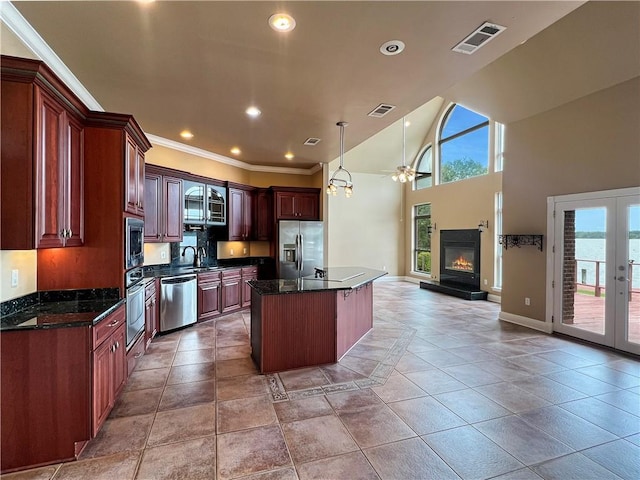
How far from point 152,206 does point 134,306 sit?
1.96 metres

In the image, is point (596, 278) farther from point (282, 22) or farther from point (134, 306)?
point (134, 306)

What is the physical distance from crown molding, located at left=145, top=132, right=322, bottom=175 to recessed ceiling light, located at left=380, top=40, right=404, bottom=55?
3.95m

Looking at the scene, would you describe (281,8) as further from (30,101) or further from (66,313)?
(66,313)

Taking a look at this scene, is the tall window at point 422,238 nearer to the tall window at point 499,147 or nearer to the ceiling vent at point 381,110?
the tall window at point 499,147

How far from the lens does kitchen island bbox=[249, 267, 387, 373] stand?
3.34 metres

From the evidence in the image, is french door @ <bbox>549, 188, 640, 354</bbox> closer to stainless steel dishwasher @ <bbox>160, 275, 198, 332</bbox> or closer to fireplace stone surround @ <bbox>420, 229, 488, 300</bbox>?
→ fireplace stone surround @ <bbox>420, 229, 488, 300</bbox>

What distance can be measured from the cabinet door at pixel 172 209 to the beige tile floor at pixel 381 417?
5.57ft

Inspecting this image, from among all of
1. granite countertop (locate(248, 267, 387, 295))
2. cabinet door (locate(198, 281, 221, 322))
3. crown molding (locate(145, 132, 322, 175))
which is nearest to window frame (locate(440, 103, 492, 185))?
crown molding (locate(145, 132, 322, 175))

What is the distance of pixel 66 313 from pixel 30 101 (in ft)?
4.76

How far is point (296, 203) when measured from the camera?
22.7 ft

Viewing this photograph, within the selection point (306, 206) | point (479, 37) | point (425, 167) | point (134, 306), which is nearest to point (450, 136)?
point (425, 167)

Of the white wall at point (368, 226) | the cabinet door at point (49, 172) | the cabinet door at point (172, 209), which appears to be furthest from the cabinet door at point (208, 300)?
the white wall at point (368, 226)

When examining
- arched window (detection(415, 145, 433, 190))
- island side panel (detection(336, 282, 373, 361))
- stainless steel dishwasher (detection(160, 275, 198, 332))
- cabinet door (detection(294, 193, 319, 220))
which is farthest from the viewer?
arched window (detection(415, 145, 433, 190))

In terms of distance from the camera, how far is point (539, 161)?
15.9 feet
